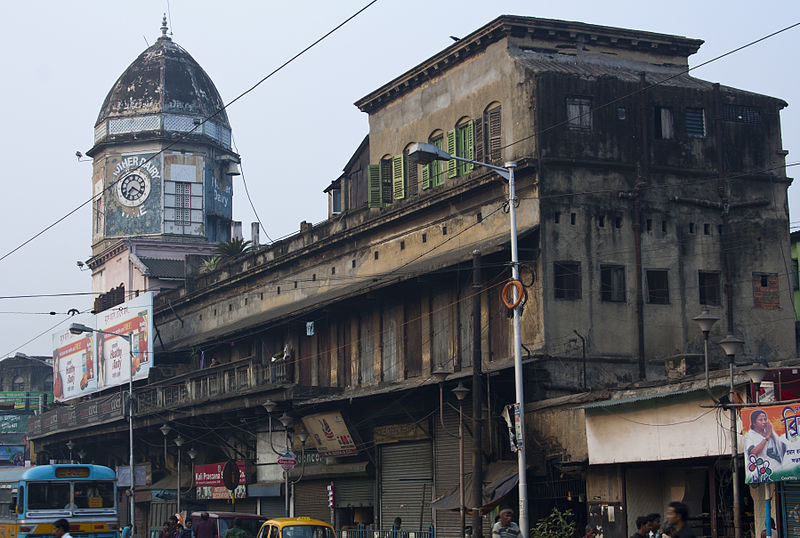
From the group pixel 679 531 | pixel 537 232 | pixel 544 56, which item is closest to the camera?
pixel 679 531

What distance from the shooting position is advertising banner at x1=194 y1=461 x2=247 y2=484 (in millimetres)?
42903

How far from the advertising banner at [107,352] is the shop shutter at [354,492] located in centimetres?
1409

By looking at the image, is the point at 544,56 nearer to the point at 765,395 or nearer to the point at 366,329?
the point at 366,329

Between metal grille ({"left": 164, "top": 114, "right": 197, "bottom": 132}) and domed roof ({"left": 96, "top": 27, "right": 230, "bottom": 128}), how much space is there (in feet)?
1.20

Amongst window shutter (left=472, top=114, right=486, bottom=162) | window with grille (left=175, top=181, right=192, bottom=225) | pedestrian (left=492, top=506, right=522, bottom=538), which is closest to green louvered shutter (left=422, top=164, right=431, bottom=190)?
window shutter (left=472, top=114, right=486, bottom=162)

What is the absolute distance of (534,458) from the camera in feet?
90.9

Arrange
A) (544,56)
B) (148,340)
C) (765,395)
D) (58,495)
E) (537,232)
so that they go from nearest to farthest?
(765,395), (58,495), (537,232), (544,56), (148,340)

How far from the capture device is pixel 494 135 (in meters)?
32.8

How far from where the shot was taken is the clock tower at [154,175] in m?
65.9

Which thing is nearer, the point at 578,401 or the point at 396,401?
the point at 578,401

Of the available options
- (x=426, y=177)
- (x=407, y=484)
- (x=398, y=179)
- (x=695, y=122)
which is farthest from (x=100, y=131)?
(x=695, y=122)

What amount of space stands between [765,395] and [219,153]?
52.3 m

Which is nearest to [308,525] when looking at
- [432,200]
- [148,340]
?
[432,200]

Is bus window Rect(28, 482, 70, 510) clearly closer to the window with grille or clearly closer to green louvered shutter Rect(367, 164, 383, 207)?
green louvered shutter Rect(367, 164, 383, 207)
